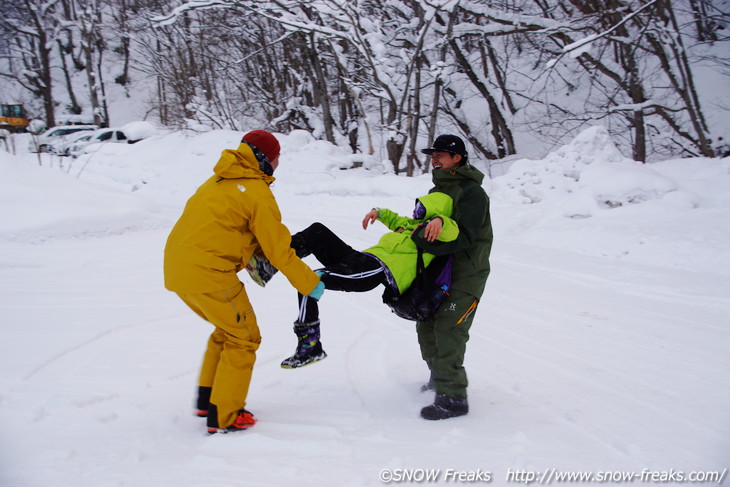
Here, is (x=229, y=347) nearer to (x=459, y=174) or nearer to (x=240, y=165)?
(x=240, y=165)

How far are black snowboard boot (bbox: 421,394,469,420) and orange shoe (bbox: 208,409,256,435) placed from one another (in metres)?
1.10

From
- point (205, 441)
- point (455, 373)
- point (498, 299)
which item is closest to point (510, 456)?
point (455, 373)

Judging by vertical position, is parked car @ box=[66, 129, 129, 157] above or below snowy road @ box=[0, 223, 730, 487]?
above

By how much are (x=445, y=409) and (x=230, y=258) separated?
166 cm

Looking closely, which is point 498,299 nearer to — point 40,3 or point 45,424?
point 45,424

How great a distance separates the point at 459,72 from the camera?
19.6 m

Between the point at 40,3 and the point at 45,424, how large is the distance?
44105 millimetres

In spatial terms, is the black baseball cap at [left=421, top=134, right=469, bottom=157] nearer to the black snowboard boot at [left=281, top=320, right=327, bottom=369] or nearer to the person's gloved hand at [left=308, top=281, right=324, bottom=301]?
the person's gloved hand at [left=308, top=281, right=324, bottom=301]

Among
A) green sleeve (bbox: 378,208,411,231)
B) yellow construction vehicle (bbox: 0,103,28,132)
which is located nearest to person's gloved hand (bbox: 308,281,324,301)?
green sleeve (bbox: 378,208,411,231)

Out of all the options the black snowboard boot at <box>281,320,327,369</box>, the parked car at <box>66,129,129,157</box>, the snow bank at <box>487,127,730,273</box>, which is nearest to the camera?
the black snowboard boot at <box>281,320,327,369</box>

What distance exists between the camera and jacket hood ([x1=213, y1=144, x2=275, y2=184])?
121 inches

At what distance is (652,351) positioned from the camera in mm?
4668

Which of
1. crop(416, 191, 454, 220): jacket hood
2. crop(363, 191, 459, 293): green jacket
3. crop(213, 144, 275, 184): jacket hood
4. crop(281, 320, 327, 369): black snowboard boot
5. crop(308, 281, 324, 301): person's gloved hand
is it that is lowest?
crop(281, 320, 327, 369): black snowboard boot

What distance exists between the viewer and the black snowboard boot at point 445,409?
11.3 feet
